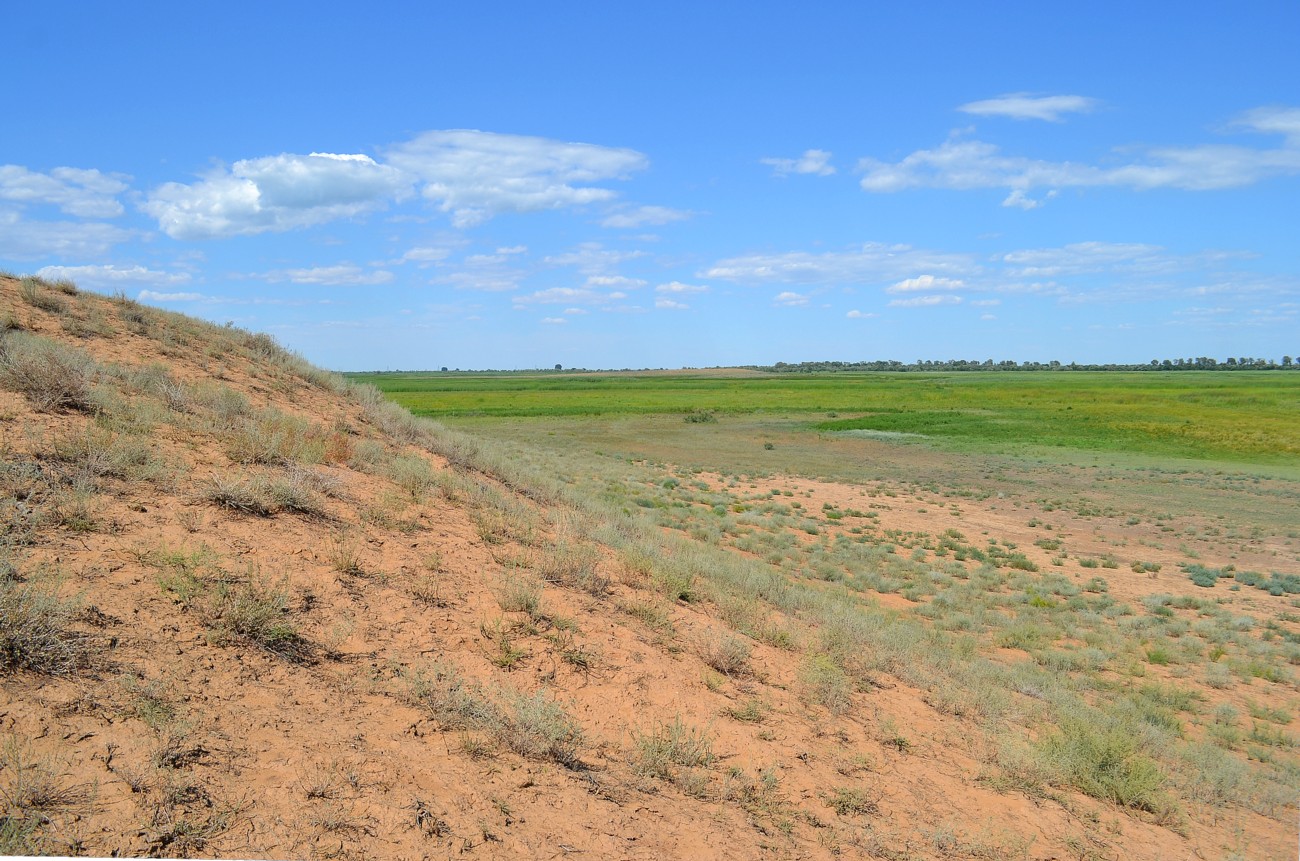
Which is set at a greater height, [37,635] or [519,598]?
[37,635]

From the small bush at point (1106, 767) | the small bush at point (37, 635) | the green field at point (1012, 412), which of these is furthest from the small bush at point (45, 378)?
the green field at point (1012, 412)

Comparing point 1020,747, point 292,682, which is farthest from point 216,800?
point 1020,747

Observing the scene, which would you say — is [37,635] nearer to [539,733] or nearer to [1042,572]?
[539,733]

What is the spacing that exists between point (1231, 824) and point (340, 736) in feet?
26.2

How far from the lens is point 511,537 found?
9414mm

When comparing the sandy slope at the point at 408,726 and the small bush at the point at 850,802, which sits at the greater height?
the sandy slope at the point at 408,726

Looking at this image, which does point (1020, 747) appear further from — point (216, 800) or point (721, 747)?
point (216, 800)

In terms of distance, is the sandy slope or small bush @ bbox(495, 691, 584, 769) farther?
small bush @ bbox(495, 691, 584, 769)

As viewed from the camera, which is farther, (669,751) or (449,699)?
(669,751)

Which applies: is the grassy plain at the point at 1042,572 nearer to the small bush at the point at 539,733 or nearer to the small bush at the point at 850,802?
the small bush at the point at 850,802

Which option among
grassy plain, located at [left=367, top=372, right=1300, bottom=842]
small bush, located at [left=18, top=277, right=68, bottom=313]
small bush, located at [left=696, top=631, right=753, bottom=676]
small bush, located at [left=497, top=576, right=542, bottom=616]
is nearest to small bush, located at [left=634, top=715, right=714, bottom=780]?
small bush, located at [left=696, top=631, right=753, bottom=676]

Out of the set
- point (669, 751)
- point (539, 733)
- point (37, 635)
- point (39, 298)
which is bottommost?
point (669, 751)

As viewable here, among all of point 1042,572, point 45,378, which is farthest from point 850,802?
point 1042,572

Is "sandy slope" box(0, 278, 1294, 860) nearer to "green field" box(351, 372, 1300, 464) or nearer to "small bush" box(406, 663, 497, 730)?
"small bush" box(406, 663, 497, 730)
